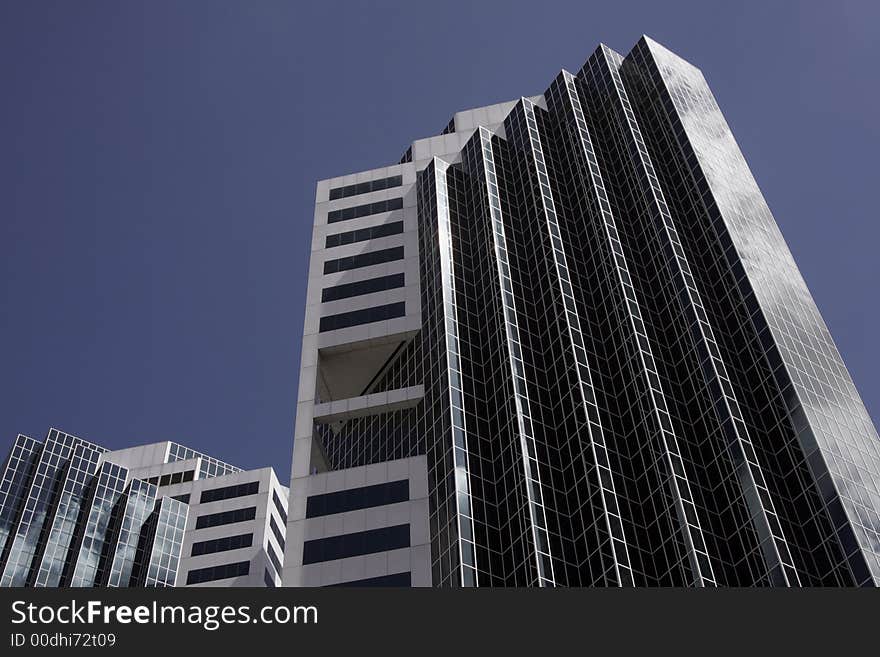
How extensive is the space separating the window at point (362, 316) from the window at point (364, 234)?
11.5 metres

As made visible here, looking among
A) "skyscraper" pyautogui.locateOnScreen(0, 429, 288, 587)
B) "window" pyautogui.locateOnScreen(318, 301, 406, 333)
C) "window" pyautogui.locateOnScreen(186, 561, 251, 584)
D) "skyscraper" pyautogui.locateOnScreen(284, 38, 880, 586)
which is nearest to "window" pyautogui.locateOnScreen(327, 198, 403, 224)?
"skyscraper" pyautogui.locateOnScreen(284, 38, 880, 586)

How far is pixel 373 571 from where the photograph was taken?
259 feet

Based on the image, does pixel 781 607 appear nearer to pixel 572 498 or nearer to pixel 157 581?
pixel 572 498

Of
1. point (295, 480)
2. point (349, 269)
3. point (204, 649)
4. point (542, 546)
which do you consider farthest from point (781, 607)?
point (349, 269)

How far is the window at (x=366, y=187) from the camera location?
120 meters

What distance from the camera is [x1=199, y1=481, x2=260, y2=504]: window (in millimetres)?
149875

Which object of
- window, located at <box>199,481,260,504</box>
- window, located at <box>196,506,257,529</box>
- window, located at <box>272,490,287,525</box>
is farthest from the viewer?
window, located at <box>272,490,287,525</box>

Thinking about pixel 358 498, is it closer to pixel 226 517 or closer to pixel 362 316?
pixel 362 316

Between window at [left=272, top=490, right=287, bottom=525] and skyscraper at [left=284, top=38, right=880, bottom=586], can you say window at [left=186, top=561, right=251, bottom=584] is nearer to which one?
window at [left=272, top=490, right=287, bottom=525]

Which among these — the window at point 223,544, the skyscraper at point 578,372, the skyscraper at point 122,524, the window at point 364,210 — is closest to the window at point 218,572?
the skyscraper at point 122,524

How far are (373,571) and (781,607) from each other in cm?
5645

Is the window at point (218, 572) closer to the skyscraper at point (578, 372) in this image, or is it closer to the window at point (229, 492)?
the window at point (229, 492)

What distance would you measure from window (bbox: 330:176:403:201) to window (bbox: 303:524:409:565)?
48.9 meters

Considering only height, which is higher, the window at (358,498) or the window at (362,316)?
the window at (362,316)
